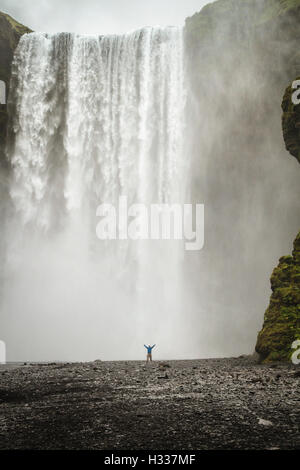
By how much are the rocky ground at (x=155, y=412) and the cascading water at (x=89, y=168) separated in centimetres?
1688

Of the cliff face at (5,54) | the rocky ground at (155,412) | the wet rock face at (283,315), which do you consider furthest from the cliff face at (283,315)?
the cliff face at (5,54)

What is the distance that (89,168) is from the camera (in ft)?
101

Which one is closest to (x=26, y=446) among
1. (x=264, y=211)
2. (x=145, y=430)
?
(x=145, y=430)

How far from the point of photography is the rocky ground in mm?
5230

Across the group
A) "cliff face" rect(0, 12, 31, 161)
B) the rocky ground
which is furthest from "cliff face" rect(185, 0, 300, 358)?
the rocky ground

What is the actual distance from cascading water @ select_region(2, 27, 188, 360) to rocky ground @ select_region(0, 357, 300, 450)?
16.9 metres

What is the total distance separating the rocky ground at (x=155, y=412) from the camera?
17.2 feet

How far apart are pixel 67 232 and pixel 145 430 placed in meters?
25.9

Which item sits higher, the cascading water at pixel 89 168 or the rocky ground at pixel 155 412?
the cascading water at pixel 89 168

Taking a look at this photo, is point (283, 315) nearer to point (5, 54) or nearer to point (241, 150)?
point (241, 150)

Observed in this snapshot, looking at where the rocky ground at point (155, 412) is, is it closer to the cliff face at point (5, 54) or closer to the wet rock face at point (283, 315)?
the wet rock face at point (283, 315)

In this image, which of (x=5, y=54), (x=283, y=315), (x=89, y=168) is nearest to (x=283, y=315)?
(x=283, y=315)

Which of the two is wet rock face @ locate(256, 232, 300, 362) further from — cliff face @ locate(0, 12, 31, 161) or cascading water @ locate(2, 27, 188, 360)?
cliff face @ locate(0, 12, 31, 161)
